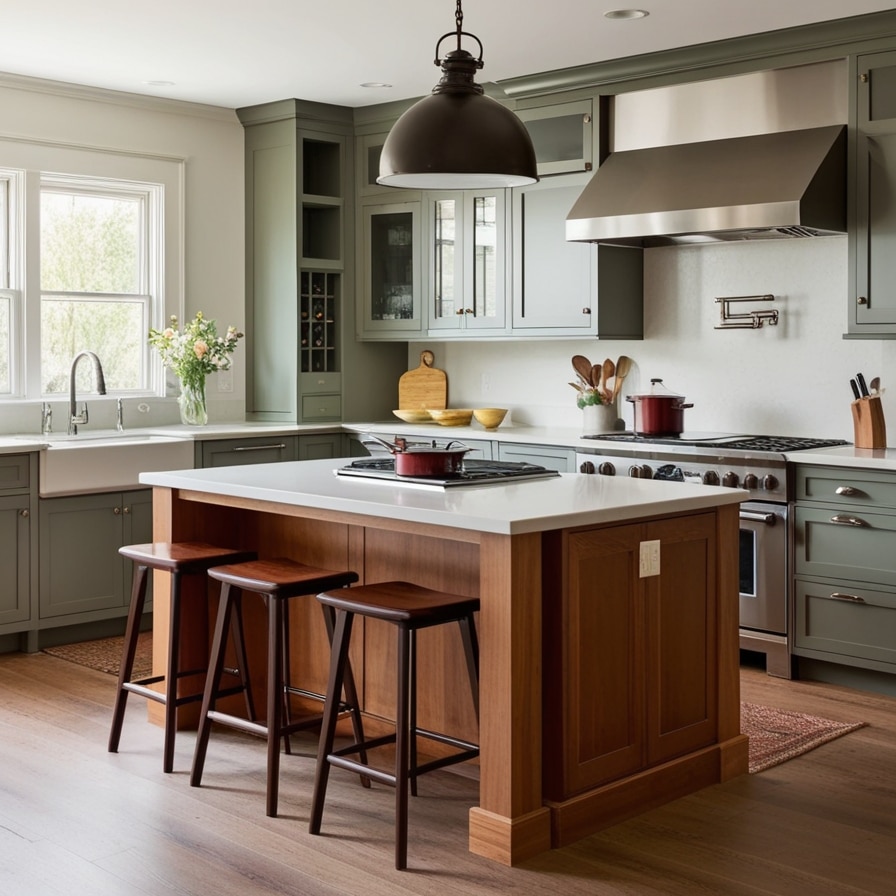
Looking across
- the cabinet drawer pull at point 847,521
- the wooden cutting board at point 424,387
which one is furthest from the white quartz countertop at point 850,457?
the wooden cutting board at point 424,387

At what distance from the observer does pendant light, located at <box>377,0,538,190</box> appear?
3.21 metres

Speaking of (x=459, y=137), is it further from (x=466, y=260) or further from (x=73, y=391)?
(x=73, y=391)

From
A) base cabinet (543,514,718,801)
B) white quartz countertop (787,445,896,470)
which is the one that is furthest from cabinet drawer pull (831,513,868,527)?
base cabinet (543,514,718,801)

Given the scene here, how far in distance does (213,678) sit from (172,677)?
0.63ft

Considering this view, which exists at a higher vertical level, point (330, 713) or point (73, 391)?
point (73, 391)

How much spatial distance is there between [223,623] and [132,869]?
2.75 ft

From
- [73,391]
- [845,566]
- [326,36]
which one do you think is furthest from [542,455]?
[73,391]

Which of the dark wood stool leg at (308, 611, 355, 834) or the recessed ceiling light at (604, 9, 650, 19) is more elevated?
the recessed ceiling light at (604, 9, 650, 19)

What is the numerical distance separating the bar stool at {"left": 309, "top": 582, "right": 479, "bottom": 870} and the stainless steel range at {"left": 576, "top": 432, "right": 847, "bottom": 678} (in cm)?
180

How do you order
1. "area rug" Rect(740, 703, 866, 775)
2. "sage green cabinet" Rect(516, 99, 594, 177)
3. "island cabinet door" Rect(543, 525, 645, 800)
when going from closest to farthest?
1. "island cabinet door" Rect(543, 525, 645, 800)
2. "area rug" Rect(740, 703, 866, 775)
3. "sage green cabinet" Rect(516, 99, 594, 177)

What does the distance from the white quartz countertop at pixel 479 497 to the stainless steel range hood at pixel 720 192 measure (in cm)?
157

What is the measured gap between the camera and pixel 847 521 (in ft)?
15.0

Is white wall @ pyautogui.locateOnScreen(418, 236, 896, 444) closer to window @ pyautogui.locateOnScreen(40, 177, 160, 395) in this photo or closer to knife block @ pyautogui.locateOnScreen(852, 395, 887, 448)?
knife block @ pyautogui.locateOnScreen(852, 395, 887, 448)

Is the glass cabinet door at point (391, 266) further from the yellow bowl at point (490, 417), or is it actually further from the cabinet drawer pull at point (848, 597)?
the cabinet drawer pull at point (848, 597)
